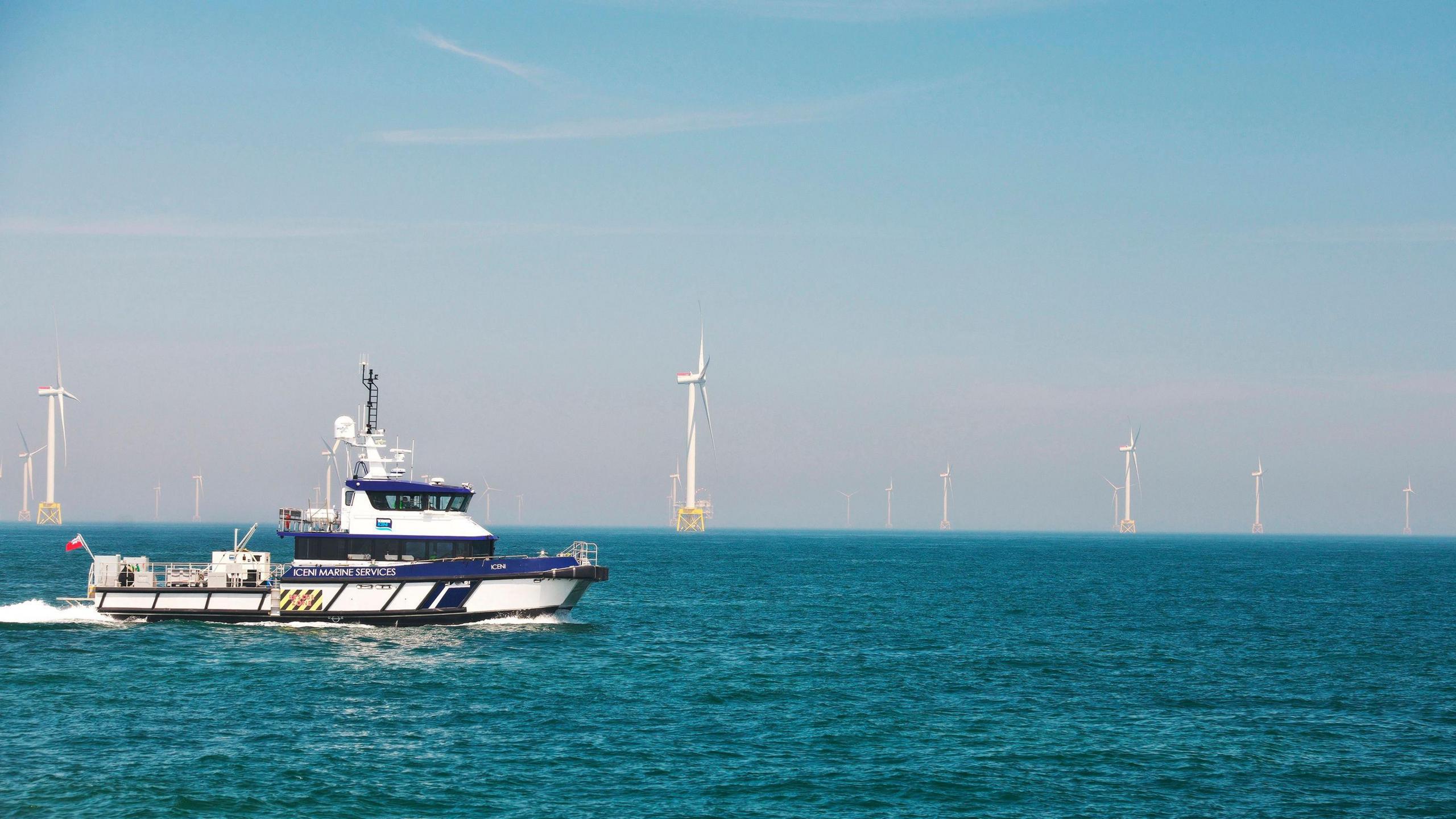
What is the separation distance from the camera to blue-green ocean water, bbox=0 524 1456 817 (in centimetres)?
2564

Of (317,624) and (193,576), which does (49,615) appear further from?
(317,624)

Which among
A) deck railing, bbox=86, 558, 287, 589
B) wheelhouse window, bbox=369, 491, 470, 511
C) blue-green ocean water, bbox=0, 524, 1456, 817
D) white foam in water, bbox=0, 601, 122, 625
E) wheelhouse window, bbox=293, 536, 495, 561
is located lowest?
blue-green ocean water, bbox=0, 524, 1456, 817

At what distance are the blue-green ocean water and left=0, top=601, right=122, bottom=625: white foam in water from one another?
1.21 ft

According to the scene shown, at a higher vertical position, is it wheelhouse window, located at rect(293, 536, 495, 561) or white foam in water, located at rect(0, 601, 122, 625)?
wheelhouse window, located at rect(293, 536, 495, 561)

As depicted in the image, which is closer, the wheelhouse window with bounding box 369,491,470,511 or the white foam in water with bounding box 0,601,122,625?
the wheelhouse window with bounding box 369,491,470,511

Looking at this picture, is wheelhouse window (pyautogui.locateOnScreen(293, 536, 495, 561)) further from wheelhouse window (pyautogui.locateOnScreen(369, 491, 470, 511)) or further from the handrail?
the handrail

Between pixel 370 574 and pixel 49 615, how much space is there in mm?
17095

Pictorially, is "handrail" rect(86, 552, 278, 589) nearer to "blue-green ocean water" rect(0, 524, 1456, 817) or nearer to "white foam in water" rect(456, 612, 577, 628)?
"blue-green ocean water" rect(0, 524, 1456, 817)

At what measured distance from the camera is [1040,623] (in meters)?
62.3

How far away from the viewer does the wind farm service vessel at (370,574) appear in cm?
4800

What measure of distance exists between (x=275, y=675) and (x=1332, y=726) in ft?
111

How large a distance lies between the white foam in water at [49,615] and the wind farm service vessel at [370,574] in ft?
2.10

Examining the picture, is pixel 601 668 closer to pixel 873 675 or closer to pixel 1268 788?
pixel 873 675

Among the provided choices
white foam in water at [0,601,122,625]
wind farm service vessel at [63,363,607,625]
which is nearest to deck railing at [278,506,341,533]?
wind farm service vessel at [63,363,607,625]
